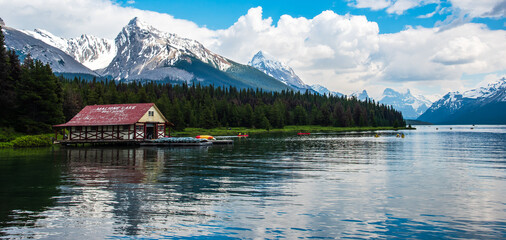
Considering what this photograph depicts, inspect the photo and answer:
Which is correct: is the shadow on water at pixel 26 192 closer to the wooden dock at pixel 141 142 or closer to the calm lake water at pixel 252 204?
the calm lake water at pixel 252 204

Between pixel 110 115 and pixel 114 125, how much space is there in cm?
310

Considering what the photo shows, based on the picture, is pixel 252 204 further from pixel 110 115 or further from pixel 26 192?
pixel 110 115

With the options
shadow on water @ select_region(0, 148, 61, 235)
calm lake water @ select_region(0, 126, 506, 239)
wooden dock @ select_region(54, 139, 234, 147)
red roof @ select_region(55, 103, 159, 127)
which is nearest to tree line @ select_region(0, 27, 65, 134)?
red roof @ select_region(55, 103, 159, 127)

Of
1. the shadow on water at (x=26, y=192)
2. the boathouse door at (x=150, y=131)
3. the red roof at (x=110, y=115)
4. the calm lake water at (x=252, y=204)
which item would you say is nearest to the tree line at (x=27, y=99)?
the red roof at (x=110, y=115)

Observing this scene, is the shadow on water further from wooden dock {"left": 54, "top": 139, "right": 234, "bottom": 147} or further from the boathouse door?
the boathouse door

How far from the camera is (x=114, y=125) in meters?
81.3

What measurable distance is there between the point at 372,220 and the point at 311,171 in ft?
58.2

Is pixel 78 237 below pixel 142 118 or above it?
below

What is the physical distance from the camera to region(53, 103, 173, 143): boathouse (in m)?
79.9

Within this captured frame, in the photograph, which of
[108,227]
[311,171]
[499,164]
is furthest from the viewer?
[499,164]

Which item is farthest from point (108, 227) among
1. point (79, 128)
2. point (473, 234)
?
point (79, 128)

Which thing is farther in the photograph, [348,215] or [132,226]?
[348,215]

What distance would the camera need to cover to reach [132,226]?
16531mm

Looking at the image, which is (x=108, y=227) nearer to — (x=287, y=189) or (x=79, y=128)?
(x=287, y=189)
